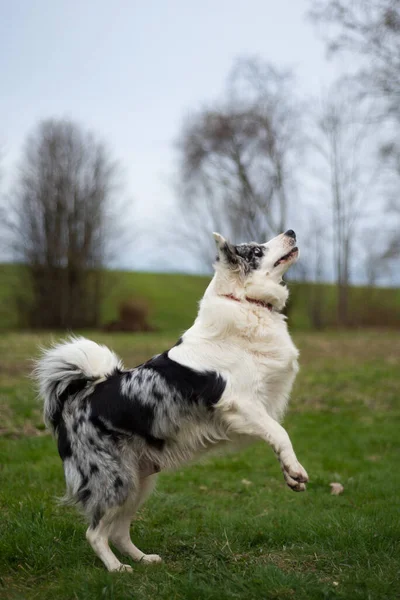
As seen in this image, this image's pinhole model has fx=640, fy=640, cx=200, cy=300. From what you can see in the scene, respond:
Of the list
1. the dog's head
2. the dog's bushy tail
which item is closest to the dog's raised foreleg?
the dog's head

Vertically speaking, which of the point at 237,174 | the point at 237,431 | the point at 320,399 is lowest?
the point at 320,399

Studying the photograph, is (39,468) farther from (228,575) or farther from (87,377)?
(228,575)

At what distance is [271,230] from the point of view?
37.6 m

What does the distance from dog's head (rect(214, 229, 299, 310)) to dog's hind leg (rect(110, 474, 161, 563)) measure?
5.87 feet

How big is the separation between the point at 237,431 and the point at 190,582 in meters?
1.23

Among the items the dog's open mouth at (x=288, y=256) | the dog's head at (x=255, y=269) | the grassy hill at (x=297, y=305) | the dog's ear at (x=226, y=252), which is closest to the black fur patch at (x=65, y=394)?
the dog's head at (x=255, y=269)

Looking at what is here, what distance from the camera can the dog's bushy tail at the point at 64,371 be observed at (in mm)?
5219

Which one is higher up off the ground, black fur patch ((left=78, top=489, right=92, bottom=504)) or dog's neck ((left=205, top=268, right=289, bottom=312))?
dog's neck ((left=205, top=268, right=289, bottom=312))

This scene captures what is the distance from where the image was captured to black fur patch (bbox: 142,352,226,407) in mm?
5066

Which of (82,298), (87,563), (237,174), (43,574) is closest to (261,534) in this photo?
(87,563)

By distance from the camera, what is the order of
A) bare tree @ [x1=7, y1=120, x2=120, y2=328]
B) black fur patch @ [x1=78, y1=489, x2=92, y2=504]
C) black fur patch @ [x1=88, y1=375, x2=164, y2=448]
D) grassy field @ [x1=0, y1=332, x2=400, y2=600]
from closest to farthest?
grassy field @ [x1=0, y1=332, x2=400, y2=600], black fur patch @ [x1=78, y1=489, x2=92, y2=504], black fur patch @ [x1=88, y1=375, x2=164, y2=448], bare tree @ [x1=7, y1=120, x2=120, y2=328]

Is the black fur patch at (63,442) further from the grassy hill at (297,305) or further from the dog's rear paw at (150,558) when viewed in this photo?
the grassy hill at (297,305)

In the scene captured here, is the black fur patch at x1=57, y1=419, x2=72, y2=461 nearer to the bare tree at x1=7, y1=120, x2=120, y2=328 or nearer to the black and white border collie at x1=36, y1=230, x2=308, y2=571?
the black and white border collie at x1=36, y1=230, x2=308, y2=571

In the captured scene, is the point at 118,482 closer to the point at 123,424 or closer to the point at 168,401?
the point at 123,424
